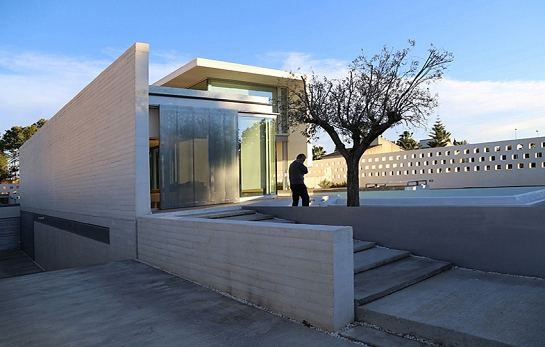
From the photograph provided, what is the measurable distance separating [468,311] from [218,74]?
1668 cm

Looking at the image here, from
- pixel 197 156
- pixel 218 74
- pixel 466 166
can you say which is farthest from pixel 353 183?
pixel 218 74

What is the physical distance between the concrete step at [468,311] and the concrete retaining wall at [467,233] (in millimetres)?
302

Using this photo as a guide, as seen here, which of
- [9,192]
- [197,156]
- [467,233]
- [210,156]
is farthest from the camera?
[9,192]

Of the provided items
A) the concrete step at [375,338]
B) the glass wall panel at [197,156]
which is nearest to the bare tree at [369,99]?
the glass wall panel at [197,156]

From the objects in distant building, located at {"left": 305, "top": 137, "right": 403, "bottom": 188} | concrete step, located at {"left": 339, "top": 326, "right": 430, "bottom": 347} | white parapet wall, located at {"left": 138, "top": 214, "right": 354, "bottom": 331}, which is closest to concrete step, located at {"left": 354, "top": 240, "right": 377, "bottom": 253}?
white parapet wall, located at {"left": 138, "top": 214, "right": 354, "bottom": 331}

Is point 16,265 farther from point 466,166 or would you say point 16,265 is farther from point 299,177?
point 466,166

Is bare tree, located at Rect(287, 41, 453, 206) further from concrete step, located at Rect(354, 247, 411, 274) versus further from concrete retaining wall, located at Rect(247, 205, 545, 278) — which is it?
concrete step, located at Rect(354, 247, 411, 274)

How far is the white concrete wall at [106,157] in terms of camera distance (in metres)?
8.38

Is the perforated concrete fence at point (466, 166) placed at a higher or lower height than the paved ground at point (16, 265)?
higher

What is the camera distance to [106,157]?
1009 centimetres

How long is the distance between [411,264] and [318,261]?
7.61 ft

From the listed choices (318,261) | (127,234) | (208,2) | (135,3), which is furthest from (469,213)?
(135,3)

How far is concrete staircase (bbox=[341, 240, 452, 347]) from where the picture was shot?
3566 millimetres

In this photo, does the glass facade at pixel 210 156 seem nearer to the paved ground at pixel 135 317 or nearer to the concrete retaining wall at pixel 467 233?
the paved ground at pixel 135 317
